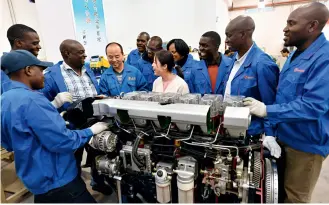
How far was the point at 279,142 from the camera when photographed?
1450 mm

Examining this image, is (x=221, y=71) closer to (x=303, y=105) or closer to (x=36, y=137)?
(x=303, y=105)

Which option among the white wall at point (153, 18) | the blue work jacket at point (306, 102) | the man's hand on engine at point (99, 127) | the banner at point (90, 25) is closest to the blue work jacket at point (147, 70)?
the banner at point (90, 25)

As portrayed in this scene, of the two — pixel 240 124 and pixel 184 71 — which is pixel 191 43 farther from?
pixel 240 124

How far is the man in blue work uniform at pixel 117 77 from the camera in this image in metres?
2.13

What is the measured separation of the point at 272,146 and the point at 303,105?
0.34 metres

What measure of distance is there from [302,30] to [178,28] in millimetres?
3866

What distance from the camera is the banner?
3.17m

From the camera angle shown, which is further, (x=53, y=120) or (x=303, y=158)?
(x=303, y=158)

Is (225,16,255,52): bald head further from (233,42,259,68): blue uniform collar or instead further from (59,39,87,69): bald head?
(59,39,87,69): bald head

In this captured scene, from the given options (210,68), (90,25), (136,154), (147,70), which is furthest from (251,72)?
(90,25)

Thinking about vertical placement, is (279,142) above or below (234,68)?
below

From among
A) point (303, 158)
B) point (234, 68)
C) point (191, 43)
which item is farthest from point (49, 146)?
point (191, 43)

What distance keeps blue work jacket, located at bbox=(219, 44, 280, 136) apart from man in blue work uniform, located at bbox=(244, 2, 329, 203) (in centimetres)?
7

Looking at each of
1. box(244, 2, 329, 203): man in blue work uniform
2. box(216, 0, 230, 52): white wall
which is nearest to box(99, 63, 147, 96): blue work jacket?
box(244, 2, 329, 203): man in blue work uniform
